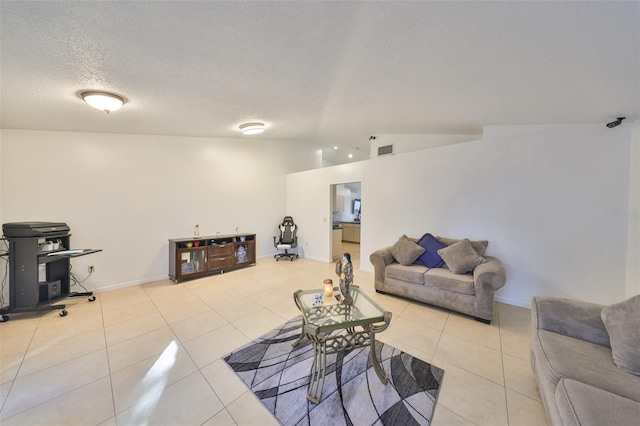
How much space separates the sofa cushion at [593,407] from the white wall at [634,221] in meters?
2.47

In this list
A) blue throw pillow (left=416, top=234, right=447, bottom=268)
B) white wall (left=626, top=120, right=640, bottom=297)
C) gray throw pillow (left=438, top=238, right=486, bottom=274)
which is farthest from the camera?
blue throw pillow (left=416, top=234, right=447, bottom=268)

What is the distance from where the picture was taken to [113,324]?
270cm

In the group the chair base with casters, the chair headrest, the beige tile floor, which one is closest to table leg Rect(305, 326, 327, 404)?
the beige tile floor

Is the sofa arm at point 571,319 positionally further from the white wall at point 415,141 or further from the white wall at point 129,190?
the white wall at point 129,190

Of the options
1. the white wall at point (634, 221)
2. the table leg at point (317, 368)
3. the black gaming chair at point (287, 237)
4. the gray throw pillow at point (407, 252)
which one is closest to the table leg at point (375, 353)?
the table leg at point (317, 368)

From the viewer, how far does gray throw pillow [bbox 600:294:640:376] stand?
4.33ft

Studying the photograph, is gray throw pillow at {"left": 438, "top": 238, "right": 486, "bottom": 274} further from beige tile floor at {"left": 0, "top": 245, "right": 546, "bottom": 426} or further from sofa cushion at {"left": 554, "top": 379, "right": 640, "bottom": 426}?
sofa cushion at {"left": 554, "top": 379, "right": 640, "bottom": 426}

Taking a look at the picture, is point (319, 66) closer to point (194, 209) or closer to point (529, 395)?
point (529, 395)

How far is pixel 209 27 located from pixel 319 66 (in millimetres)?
980

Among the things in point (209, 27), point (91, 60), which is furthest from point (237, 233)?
point (209, 27)

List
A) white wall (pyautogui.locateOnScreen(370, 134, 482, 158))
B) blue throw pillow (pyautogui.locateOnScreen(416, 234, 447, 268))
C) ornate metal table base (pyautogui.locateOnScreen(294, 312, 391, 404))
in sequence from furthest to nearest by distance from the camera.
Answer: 1. white wall (pyautogui.locateOnScreen(370, 134, 482, 158))
2. blue throw pillow (pyautogui.locateOnScreen(416, 234, 447, 268))
3. ornate metal table base (pyautogui.locateOnScreen(294, 312, 391, 404))

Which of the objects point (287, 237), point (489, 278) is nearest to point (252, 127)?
point (287, 237)

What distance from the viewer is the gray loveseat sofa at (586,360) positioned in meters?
1.06

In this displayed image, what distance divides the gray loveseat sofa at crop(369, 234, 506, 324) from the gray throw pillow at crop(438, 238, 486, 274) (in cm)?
3
